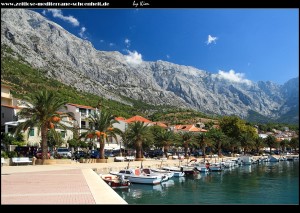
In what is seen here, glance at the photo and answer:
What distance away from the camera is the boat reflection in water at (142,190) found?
83.9ft

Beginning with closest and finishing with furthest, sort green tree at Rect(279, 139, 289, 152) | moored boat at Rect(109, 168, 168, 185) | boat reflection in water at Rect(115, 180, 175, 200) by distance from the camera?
boat reflection in water at Rect(115, 180, 175, 200) < moored boat at Rect(109, 168, 168, 185) < green tree at Rect(279, 139, 289, 152)

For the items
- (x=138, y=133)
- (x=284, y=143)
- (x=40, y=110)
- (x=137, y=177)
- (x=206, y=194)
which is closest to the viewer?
(x=206, y=194)

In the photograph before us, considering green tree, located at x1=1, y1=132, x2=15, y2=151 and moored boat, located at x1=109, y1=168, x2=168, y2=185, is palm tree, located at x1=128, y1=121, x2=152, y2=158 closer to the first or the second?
green tree, located at x1=1, y1=132, x2=15, y2=151

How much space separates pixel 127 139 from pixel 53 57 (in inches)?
4948

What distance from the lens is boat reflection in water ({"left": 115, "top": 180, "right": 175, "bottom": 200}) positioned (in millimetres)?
25583

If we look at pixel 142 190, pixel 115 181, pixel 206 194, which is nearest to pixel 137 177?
pixel 142 190

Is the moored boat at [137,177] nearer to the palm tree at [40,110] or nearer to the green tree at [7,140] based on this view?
the palm tree at [40,110]

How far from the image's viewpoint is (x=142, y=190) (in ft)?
92.5

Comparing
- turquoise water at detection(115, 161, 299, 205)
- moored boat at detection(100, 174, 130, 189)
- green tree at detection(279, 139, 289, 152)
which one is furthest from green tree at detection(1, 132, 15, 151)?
green tree at detection(279, 139, 289, 152)

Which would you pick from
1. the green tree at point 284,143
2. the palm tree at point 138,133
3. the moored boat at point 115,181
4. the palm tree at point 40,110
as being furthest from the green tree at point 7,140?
the green tree at point 284,143

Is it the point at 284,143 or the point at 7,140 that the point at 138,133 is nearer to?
the point at 7,140

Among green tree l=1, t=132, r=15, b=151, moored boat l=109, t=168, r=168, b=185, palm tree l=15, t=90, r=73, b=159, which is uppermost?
palm tree l=15, t=90, r=73, b=159

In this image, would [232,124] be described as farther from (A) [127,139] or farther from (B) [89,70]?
(B) [89,70]

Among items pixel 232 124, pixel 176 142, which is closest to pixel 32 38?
pixel 232 124
